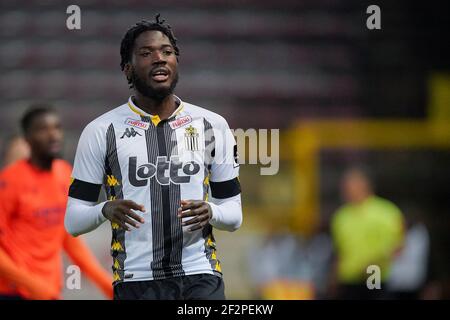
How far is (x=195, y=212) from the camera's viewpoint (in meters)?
3.90

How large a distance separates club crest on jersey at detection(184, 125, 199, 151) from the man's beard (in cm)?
17

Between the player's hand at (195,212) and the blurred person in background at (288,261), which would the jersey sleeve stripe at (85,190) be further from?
the blurred person in background at (288,261)

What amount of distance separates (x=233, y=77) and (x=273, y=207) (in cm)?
245

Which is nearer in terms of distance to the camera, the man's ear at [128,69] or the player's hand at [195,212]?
the player's hand at [195,212]

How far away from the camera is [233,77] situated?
1483 cm

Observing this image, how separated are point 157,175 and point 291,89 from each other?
11085 millimetres

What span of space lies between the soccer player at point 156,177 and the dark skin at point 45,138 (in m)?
1.81

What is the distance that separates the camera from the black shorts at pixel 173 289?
4.11 metres

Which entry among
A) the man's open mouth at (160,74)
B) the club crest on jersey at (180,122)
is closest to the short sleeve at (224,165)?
the club crest on jersey at (180,122)

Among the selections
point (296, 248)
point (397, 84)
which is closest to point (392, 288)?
point (296, 248)

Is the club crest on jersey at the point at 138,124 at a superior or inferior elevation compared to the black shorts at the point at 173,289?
superior

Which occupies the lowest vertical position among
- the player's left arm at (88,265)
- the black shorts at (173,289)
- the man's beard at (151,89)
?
the player's left arm at (88,265)

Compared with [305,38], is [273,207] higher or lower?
lower
